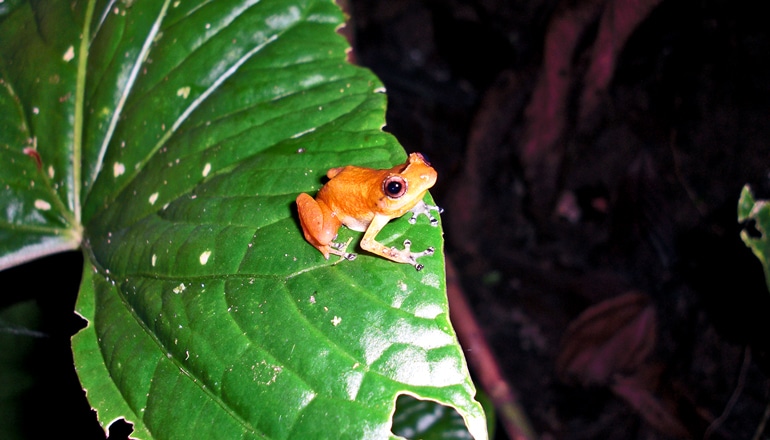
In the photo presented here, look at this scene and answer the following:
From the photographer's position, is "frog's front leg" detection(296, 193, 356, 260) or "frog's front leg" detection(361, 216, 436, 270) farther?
"frog's front leg" detection(296, 193, 356, 260)

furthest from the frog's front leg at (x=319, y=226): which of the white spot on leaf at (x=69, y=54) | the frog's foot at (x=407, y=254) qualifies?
the white spot on leaf at (x=69, y=54)

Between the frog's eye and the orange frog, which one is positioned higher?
the frog's eye

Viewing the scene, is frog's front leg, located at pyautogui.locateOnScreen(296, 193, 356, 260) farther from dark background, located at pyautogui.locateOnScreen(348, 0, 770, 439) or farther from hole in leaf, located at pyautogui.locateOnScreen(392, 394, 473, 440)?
dark background, located at pyautogui.locateOnScreen(348, 0, 770, 439)

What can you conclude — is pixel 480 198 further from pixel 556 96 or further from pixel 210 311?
pixel 210 311

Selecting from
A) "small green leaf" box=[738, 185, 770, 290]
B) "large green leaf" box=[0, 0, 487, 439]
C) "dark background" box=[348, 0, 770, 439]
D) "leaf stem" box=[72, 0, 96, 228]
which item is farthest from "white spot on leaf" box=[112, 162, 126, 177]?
"small green leaf" box=[738, 185, 770, 290]

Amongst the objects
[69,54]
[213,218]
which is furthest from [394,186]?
[69,54]

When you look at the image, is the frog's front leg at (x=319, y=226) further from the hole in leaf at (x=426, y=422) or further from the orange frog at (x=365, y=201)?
the hole in leaf at (x=426, y=422)

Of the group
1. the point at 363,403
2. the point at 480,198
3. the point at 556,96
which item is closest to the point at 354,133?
the point at 363,403

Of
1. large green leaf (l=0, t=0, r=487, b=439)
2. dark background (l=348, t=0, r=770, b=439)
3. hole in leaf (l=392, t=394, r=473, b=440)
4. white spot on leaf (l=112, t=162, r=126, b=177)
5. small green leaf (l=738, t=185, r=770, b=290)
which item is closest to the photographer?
large green leaf (l=0, t=0, r=487, b=439)
